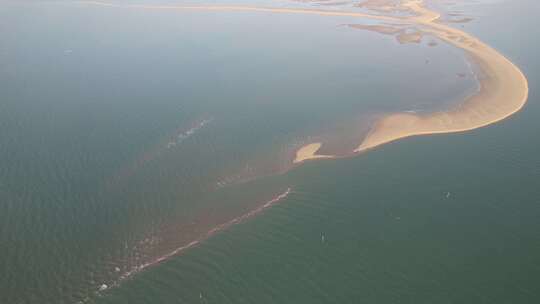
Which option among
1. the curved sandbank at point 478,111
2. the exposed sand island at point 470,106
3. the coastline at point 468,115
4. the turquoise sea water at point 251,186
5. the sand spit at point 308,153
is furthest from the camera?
the curved sandbank at point 478,111

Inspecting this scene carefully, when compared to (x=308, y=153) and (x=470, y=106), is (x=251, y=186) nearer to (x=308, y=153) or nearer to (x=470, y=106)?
(x=308, y=153)

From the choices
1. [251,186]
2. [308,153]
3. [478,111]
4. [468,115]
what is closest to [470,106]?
[478,111]

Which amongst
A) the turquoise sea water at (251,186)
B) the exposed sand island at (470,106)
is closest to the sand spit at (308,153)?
the exposed sand island at (470,106)

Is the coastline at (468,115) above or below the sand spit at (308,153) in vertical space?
above

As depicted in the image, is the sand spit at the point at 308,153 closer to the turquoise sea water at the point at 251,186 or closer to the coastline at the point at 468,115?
the coastline at the point at 468,115

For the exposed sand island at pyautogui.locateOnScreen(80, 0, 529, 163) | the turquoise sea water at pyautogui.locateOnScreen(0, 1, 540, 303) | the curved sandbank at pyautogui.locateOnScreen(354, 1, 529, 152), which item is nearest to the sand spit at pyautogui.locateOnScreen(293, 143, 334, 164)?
the exposed sand island at pyautogui.locateOnScreen(80, 0, 529, 163)

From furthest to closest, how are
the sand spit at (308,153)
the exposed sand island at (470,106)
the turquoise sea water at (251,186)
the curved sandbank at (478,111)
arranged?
the curved sandbank at (478,111) → the exposed sand island at (470,106) → the sand spit at (308,153) → the turquoise sea water at (251,186)

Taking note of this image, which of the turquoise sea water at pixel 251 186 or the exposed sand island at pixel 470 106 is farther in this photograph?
the exposed sand island at pixel 470 106

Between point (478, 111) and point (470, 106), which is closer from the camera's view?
point (478, 111)
